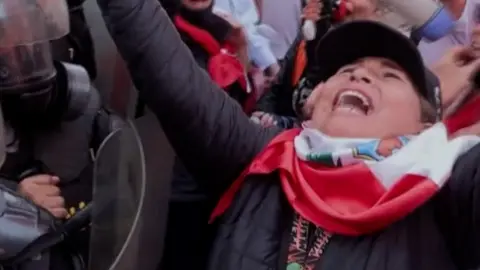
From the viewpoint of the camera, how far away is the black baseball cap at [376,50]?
136 centimetres

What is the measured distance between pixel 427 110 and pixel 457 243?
0.26 metres

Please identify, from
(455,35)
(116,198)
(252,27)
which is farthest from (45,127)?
(455,35)

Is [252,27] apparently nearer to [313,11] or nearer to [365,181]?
[313,11]

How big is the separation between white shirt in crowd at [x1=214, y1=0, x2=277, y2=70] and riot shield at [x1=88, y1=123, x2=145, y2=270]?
2.00 feet

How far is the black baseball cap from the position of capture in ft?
4.45

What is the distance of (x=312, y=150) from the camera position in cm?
129

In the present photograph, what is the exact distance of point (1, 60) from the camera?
142cm

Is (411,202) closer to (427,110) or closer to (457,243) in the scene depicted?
(457,243)

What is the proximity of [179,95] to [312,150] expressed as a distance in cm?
22

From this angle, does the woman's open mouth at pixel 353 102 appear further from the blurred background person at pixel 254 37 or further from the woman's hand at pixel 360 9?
the blurred background person at pixel 254 37

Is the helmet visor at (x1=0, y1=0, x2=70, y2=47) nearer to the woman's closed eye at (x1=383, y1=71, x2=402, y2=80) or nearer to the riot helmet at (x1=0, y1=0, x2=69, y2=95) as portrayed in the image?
the riot helmet at (x1=0, y1=0, x2=69, y2=95)

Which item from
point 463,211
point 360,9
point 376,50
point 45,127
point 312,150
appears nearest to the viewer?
point 463,211

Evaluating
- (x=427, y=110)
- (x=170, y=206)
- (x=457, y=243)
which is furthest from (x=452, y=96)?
(x=170, y=206)

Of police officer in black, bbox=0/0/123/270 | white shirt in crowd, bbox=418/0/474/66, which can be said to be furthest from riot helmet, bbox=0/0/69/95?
white shirt in crowd, bbox=418/0/474/66
